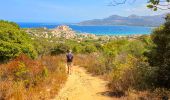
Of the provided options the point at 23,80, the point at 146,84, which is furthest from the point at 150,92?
the point at 23,80

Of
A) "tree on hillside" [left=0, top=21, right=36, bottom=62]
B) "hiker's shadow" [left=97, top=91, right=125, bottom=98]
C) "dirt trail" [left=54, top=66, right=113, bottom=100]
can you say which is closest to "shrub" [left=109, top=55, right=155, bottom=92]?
"hiker's shadow" [left=97, top=91, right=125, bottom=98]

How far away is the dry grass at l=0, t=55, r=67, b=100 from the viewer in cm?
1111

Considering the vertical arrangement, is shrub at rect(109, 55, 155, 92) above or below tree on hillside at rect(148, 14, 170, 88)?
below

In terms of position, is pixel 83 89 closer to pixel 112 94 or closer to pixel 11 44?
pixel 112 94

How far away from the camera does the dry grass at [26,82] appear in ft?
36.4

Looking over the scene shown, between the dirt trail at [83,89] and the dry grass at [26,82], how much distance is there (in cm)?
36

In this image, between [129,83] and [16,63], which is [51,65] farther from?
[129,83]

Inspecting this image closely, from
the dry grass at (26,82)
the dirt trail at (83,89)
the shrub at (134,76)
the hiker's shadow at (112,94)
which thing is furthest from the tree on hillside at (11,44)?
the hiker's shadow at (112,94)

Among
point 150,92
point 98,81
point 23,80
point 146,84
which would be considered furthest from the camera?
point 98,81

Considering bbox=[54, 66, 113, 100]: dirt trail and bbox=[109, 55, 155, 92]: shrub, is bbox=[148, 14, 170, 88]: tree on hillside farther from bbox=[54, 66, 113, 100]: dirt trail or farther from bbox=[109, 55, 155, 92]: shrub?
bbox=[54, 66, 113, 100]: dirt trail

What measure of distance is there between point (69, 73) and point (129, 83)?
21.0ft

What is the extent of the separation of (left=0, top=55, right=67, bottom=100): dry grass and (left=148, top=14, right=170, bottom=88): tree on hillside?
3.60m

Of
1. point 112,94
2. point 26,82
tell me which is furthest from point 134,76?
point 26,82

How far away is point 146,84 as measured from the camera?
11828 millimetres
